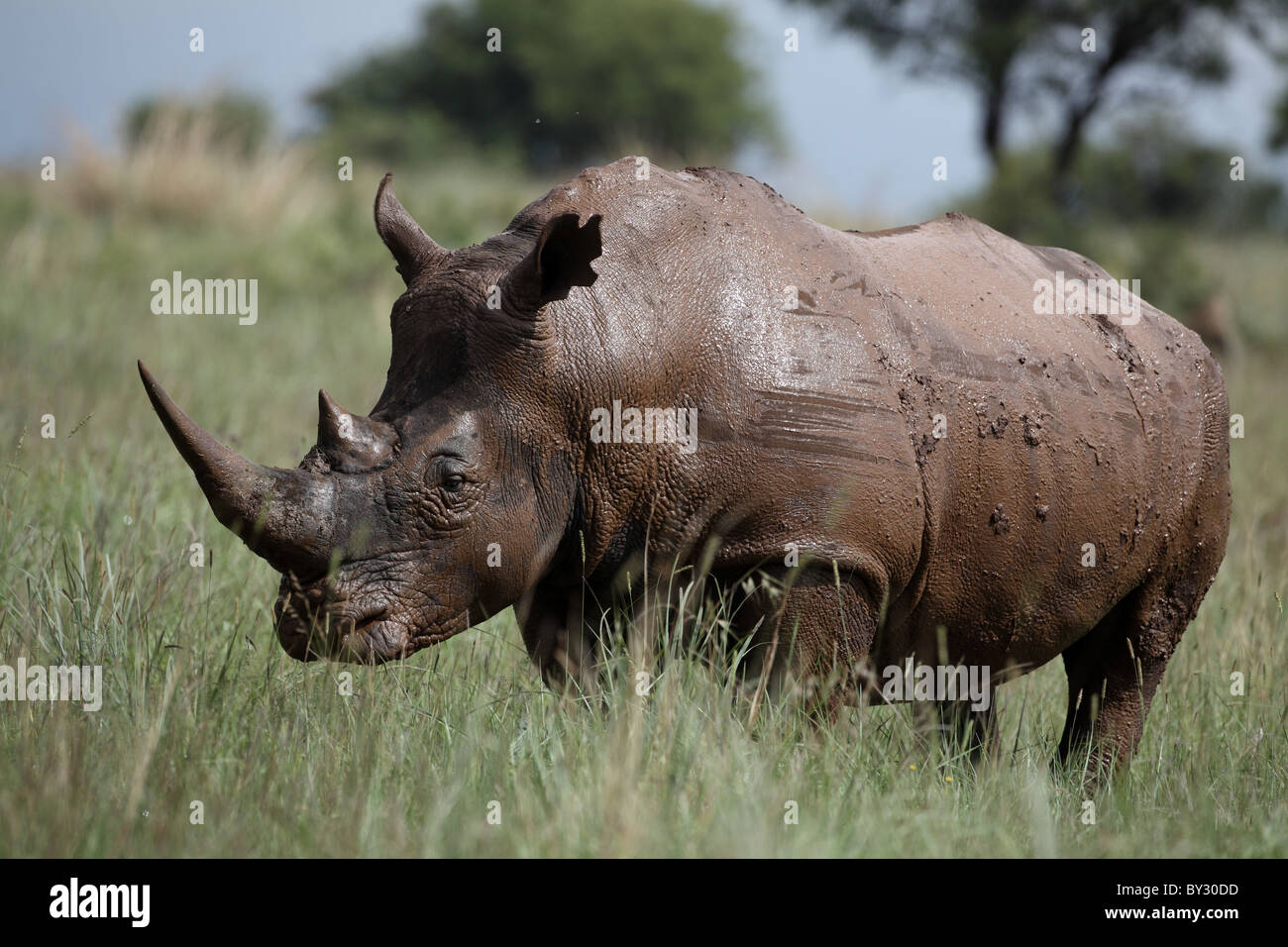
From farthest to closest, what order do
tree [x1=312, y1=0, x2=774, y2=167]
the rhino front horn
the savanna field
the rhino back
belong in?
1. tree [x1=312, y1=0, x2=774, y2=167]
2. the rhino back
3. the rhino front horn
4. the savanna field

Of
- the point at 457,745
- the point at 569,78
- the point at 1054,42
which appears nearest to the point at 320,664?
the point at 457,745

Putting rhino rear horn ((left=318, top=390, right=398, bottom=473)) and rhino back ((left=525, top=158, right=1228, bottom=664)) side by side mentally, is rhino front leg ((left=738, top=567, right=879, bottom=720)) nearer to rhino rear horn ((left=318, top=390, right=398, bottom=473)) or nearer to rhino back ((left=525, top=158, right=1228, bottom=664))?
rhino back ((left=525, top=158, right=1228, bottom=664))

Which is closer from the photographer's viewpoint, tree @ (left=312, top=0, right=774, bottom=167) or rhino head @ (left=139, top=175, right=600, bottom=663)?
rhino head @ (left=139, top=175, right=600, bottom=663)

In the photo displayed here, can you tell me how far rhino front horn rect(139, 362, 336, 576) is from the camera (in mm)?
3254

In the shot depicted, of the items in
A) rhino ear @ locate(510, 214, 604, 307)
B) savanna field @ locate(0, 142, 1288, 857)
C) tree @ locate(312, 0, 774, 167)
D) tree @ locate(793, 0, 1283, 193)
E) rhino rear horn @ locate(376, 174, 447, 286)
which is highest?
tree @ locate(312, 0, 774, 167)

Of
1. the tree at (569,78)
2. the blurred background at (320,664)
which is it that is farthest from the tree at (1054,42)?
the tree at (569,78)

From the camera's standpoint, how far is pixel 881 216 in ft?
50.1

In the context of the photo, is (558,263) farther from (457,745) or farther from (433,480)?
(457,745)

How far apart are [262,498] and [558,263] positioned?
89 centimetres

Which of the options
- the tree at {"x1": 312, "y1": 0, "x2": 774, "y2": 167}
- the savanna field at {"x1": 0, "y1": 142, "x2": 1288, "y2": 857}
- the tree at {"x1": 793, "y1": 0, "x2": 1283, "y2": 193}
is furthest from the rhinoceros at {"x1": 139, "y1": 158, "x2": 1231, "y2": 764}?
the tree at {"x1": 312, "y1": 0, "x2": 774, "y2": 167}

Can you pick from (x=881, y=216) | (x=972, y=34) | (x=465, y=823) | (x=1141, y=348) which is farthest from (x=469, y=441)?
(x=972, y=34)

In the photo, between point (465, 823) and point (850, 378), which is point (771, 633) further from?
point (465, 823)

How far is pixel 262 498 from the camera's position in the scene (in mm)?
3283
